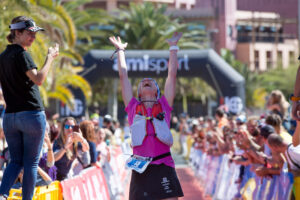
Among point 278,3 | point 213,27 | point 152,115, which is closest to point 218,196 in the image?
point 152,115

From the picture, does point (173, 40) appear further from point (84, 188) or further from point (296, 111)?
point (84, 188)

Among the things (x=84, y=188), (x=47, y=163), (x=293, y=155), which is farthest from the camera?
(x=84, y=188)

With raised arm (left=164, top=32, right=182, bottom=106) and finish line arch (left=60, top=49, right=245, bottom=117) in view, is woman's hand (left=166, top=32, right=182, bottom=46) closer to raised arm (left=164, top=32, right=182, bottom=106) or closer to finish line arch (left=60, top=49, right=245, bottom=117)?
raised arm (left=164, top=32, right=182, bottom=106)

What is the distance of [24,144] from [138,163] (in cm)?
103

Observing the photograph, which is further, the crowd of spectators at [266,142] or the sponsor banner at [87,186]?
the sponsor banner at [87,186]

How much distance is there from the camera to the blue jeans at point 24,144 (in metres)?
6.01

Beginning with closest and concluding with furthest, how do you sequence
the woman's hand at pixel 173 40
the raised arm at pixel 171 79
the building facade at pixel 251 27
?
the raised arm at pixel 171 79 → the woman's hand at pixel 173 40 → the building facade at pixel 251 27

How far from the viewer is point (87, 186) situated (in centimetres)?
984

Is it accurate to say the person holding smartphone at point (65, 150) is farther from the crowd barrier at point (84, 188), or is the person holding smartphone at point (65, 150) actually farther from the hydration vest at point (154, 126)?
the hydration vest at point (154, 126)

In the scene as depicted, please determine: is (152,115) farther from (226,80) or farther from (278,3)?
(278,3)

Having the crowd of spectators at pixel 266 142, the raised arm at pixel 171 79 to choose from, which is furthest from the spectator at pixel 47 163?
the crowd of spectators at pixel 266 142

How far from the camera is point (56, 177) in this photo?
9.38 metres

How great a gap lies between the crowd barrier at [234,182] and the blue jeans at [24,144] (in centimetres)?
296

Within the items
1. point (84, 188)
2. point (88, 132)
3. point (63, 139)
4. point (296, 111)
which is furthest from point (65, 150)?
point (296, 111)
